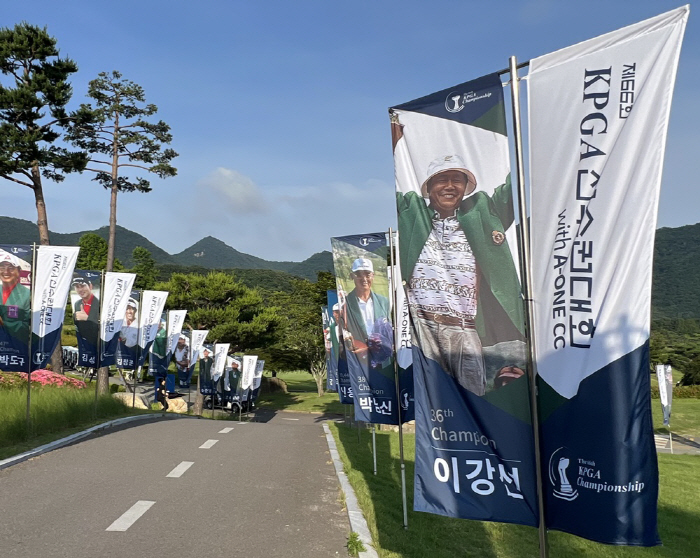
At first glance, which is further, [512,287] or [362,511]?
[362,511]

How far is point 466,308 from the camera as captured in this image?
15.0 feet

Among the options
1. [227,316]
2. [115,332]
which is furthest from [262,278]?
[115,332]

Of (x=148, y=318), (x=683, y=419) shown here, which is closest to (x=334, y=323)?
(x=148, y=318)

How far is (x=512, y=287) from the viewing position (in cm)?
432

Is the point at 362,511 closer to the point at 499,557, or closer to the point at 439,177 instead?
the point at 499,557

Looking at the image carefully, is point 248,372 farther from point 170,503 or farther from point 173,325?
point 170,503

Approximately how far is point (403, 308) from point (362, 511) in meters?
A: 3.80

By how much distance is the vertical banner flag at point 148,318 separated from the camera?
2202 cm

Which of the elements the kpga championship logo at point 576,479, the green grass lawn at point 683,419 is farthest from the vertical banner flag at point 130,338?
the green grass lawn at point 683,419

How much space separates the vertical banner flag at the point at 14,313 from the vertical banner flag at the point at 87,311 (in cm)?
414

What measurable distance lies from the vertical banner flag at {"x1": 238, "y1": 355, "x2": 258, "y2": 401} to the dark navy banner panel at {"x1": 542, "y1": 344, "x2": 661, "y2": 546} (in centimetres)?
2977

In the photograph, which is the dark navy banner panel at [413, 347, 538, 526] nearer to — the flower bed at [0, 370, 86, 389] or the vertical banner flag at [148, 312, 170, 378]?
the flower bed at [0, 370, 86, 389]

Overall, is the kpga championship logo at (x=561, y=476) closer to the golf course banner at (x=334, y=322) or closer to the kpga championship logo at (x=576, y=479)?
the kpga championship logo at (x=576, y=479)

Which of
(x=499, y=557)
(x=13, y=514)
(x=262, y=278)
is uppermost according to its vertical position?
(x=262, y=278)
